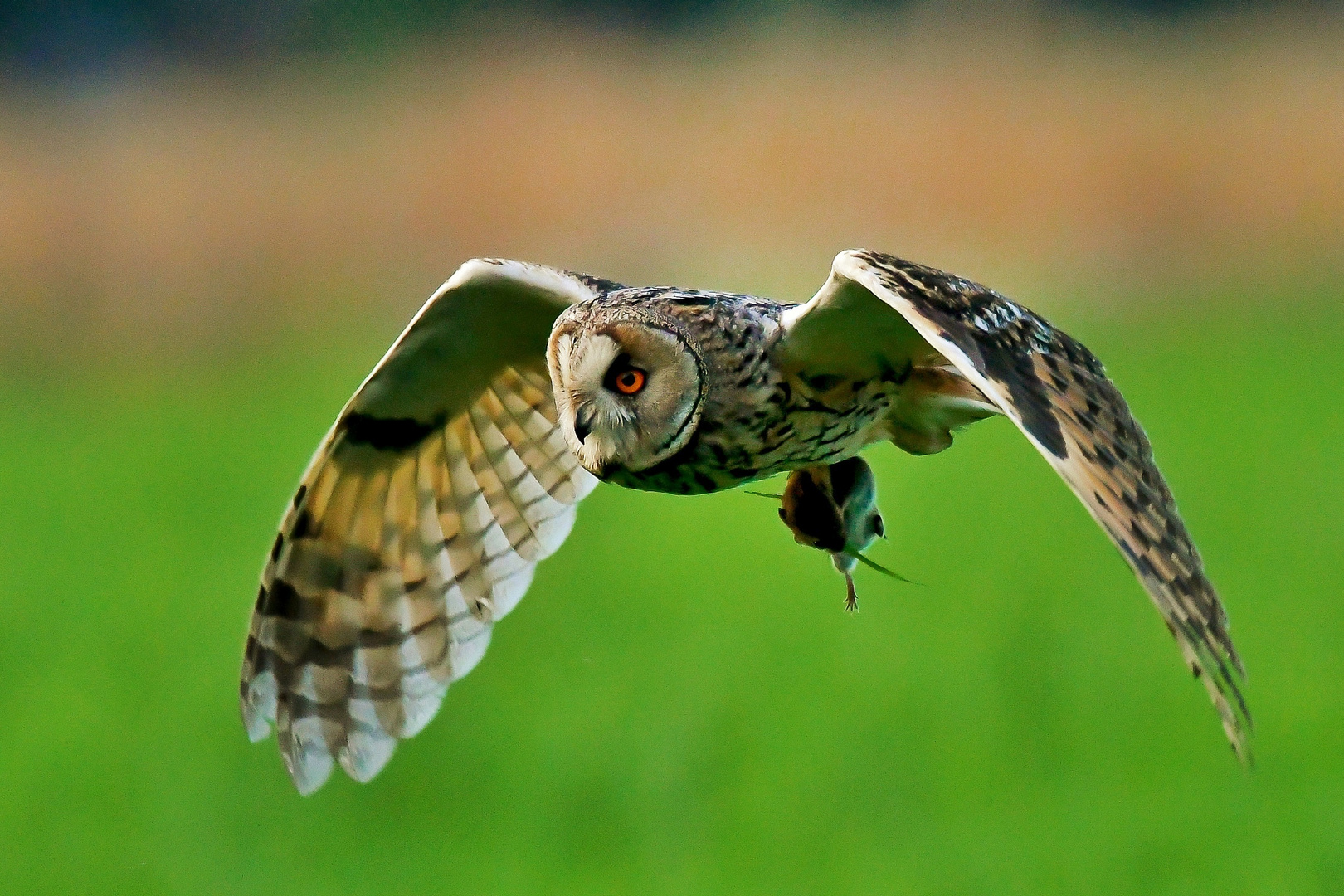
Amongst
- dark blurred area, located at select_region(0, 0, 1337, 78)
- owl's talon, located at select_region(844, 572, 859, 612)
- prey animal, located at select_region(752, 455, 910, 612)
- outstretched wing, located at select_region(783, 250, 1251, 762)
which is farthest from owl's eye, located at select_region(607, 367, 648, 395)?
dark blurred area, located at select_region(0, 0, 1337, 78)

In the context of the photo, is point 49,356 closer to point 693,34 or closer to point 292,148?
point 292,148

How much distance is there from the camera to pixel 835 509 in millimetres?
4328

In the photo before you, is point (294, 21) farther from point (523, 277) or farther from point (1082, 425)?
point (1082, 425)

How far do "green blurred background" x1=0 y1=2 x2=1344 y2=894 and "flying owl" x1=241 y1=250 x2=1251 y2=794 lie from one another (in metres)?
2.59

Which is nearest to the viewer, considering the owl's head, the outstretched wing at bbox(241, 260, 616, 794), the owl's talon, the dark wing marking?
the dark wing marking

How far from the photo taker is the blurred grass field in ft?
24.9

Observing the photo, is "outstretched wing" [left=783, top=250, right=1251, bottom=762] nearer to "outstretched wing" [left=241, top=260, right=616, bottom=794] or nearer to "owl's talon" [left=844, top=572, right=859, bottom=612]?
"owl's talon" [left=844, top=572, right=859, bottom=612]

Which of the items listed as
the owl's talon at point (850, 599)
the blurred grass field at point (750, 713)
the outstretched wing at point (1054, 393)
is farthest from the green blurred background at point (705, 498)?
the outstretched wing at point (1054, 393)

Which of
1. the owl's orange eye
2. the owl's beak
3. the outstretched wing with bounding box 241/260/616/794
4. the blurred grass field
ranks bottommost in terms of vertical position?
the blurred grass field

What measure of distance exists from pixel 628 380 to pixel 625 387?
2 cm

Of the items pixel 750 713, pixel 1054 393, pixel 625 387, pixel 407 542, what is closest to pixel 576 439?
pixel 625 387

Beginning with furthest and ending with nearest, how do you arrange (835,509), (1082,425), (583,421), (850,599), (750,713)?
(750,713) < (850,599) < (835,509) < (583,421) < (1082,425)

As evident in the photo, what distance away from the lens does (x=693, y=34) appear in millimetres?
15727

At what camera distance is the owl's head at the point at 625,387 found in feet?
12.6
